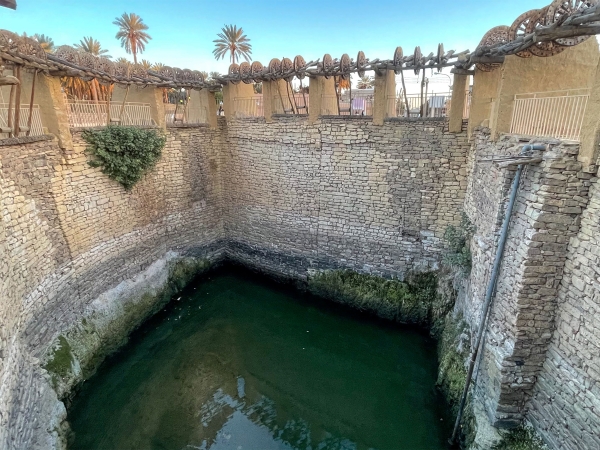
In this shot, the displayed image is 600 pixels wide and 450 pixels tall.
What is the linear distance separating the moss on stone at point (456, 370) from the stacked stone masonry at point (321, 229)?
484 millimetres

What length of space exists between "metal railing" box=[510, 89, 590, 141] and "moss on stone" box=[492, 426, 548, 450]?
428 centimetres

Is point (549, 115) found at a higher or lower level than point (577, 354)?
higher

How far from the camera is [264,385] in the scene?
8.22 meters

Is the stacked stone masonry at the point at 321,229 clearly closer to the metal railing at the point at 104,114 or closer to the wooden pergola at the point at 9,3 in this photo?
the metal railing at the point at 104,114

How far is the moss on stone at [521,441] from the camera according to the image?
5.28 m

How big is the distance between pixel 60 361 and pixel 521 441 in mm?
8399

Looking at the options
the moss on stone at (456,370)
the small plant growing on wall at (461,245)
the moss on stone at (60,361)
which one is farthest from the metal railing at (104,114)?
the moss on stone at (456,370)

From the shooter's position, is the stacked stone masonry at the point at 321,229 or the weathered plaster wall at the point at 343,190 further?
the weathered plaster wall at the point at 343,190

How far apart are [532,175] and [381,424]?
17.5 feet

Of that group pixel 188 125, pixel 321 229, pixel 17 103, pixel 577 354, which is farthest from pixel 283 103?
pixel 577 354

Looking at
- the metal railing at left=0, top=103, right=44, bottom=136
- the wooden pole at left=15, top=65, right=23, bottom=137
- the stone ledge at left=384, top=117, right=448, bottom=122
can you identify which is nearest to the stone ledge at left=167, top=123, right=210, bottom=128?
the metal railing at left=0, top=103, right=44, bottom=136

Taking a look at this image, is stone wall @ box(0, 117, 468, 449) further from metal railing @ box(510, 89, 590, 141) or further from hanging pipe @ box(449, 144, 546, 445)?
hanging pipe @ box(449, 144, 546, 445)

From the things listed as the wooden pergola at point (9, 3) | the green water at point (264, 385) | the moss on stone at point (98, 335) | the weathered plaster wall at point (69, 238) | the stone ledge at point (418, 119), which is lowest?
the green water at point (264, 385)

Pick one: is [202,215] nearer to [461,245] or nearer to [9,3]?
[461,245]
